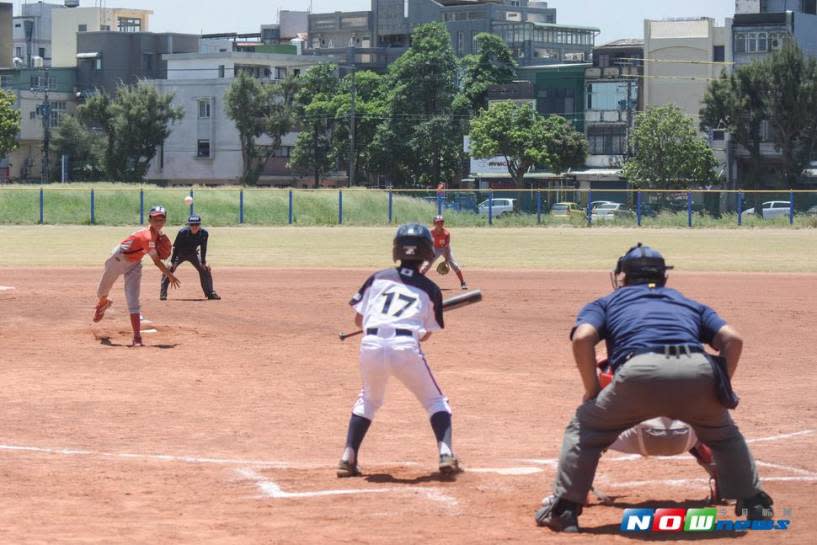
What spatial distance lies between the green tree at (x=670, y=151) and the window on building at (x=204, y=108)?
3954 cm

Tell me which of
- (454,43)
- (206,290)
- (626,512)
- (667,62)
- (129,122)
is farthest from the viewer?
(454,43)

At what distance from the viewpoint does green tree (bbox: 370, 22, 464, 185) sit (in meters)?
90.2

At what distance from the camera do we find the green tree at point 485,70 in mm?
94188

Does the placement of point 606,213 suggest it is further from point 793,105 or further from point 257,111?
point 257,111

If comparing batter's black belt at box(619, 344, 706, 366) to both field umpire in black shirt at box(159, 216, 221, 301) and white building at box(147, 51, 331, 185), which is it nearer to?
field umpire in black shirt at box(159, 216, 221, 301)

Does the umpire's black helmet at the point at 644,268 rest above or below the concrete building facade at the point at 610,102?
below

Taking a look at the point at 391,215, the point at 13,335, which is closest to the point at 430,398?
the point at 13,335

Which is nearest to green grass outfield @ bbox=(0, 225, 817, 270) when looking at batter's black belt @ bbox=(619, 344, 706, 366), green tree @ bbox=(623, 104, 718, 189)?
green tree @ bbox=(623, 104, 718, 189)

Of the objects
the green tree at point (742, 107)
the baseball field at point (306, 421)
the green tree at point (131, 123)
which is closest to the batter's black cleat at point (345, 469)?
the baseball field at point (306, 421)

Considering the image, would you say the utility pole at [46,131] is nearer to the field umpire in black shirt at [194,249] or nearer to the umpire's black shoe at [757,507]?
the field umpire in black shirt at [194,249]

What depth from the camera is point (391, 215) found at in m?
61.0

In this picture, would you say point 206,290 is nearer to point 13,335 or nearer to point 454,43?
point 13,335

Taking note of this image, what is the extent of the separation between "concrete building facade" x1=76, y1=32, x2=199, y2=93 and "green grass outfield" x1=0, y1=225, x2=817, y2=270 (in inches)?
2468

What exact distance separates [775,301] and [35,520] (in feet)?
63.0
